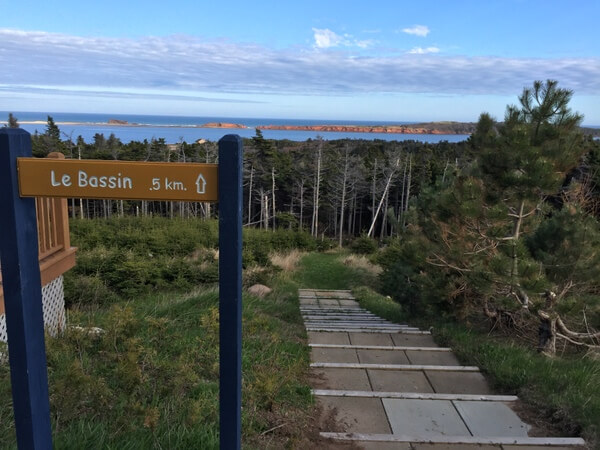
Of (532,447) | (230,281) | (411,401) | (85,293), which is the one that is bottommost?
(85,293)

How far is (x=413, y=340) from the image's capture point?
557 centimetres

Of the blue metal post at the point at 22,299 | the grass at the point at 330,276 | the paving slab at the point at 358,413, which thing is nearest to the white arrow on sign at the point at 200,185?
the blue metal post at the point at 22,299

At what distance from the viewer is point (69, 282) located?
31.1 feet

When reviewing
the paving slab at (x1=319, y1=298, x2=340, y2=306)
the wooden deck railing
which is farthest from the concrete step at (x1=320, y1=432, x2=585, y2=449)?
the paving slab at (x1=319, y1=298, x2=340, y2=306)

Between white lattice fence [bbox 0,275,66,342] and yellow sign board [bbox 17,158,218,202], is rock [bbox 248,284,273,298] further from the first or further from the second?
Answer: yellow sign board [bbox 17,158,218,202]

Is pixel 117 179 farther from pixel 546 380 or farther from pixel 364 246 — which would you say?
pixel 364 246

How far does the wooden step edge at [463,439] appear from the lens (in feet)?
9.53

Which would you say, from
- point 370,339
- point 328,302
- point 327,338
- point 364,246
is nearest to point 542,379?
point 370,339

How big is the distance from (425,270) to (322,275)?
1002 centimetres

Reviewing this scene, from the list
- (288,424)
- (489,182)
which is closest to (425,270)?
(489,182)

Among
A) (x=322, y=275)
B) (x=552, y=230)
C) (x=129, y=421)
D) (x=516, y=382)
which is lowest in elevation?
(x=322, y=275)

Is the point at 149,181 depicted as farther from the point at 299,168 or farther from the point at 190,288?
the point at 299,168

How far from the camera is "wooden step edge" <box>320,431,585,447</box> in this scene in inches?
114

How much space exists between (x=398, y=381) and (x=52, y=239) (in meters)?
3.42
